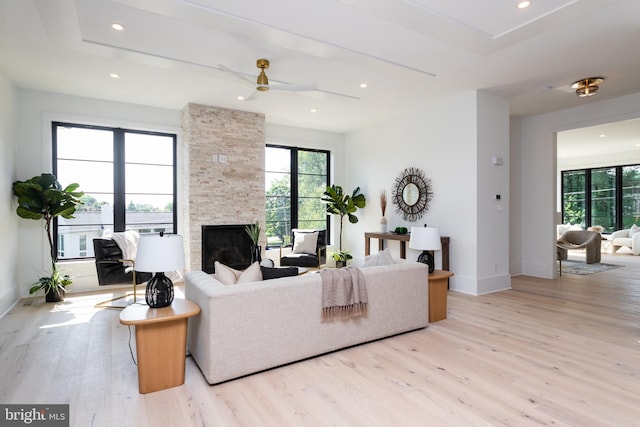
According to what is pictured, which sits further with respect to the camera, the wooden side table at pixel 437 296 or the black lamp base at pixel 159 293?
the wooden side table at pixel 437 296

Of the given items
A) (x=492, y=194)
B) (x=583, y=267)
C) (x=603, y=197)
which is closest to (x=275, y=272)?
(x=492, y=194)

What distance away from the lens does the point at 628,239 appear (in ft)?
31.5

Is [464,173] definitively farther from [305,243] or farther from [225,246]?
[225,246]

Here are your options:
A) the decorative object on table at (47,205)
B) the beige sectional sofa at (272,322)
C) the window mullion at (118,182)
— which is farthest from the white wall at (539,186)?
the decorative object on table at (47,205)

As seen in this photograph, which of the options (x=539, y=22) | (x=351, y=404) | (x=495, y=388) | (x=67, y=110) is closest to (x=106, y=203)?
(x=67, y=110)

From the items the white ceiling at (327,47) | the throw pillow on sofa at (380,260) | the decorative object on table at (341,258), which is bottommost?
the decorative object on table at (341,258)

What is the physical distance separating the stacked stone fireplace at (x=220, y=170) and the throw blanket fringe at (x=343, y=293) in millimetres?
3533

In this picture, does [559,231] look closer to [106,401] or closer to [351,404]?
[351,404]

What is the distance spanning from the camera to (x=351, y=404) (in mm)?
2250

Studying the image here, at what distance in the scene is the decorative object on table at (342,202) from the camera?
23.8 feet

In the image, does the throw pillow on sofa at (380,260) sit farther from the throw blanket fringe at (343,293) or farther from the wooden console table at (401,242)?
the wooden console table at (401,242)

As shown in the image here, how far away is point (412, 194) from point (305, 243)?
7.15 ft

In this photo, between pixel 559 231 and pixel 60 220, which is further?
pixel 559 231

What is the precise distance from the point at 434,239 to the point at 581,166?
10707 mm
